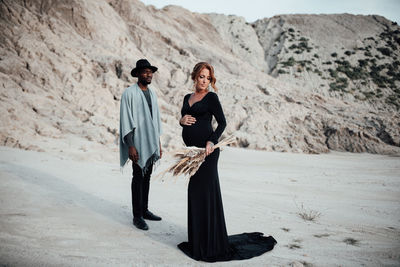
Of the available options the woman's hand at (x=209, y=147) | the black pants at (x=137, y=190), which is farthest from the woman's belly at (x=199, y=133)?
the black pants at (x=137, y=190)

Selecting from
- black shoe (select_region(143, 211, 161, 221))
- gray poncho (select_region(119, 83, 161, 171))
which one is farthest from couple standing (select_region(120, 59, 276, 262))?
black shoe (select_region(143, 211, 161, 221))

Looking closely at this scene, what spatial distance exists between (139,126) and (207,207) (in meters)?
1.46

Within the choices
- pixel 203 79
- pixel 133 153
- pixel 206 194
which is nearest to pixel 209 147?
pixel 206 194

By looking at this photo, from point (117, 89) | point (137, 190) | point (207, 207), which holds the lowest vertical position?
point (137, 190)

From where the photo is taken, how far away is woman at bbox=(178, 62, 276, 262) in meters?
2.49

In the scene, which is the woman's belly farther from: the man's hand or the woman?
the man's hand

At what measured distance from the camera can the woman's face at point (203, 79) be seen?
2610 millimetres

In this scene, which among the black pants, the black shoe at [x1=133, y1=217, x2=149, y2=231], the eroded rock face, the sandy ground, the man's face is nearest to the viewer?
the sandy ground

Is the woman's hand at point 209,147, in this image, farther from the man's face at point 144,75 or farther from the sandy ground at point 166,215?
the man's face at point 144,75

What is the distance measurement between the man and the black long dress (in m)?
0.85

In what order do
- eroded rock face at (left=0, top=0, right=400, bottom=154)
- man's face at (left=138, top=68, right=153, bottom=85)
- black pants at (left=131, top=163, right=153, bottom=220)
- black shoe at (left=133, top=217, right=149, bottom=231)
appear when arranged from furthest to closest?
eroded rock face at (left=0, top=0, right=400, bottom=154) < man's face at (left=138, top=68, right=153, bottom=85) < black pants at (left=131, top=163, right=153, bottom=220) < black shoe at (left=133, top=217, right=149, bottom=231)

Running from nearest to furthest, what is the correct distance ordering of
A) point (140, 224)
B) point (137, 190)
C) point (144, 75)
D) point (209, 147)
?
point (209, 147)
point (140, 224)
point (137, 190)
point (144, 75)

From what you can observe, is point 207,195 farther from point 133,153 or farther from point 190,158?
point 133,153

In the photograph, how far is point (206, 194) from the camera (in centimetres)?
254
